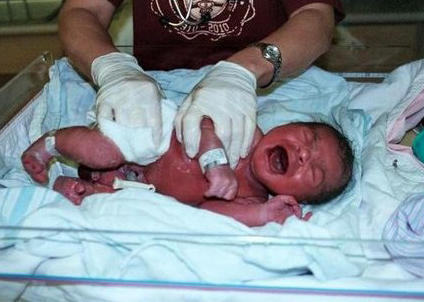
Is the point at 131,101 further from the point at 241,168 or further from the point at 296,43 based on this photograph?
the point at 296,43

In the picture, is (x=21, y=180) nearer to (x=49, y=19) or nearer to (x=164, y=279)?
(x=164, y=279)

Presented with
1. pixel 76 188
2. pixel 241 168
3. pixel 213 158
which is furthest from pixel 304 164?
pixel 76 188

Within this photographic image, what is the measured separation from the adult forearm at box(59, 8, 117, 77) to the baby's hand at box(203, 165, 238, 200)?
0.45 metres

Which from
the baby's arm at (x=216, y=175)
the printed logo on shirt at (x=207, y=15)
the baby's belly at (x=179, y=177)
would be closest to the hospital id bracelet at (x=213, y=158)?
the baby's arm at (x=216, y=175)

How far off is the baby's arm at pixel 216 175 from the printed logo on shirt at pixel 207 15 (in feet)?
1.49

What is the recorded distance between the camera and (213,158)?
1.08 m

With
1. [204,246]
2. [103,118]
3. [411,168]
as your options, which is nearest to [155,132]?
[103,118]

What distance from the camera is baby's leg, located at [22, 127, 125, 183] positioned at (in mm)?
1167

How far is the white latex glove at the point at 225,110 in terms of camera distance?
1106 mm

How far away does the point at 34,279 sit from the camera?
3.02 ft

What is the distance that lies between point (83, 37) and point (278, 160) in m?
0.55

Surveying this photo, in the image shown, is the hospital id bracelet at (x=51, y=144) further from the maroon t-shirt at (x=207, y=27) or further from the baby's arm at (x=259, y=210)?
the maroon t-shirt at (x=207, y=27)

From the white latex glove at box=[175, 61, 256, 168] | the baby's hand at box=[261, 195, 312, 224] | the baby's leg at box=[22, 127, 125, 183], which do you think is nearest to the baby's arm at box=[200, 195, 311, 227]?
the baby's hand at box=[261, 195, 312, 224]

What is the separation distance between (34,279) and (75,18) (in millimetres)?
755
